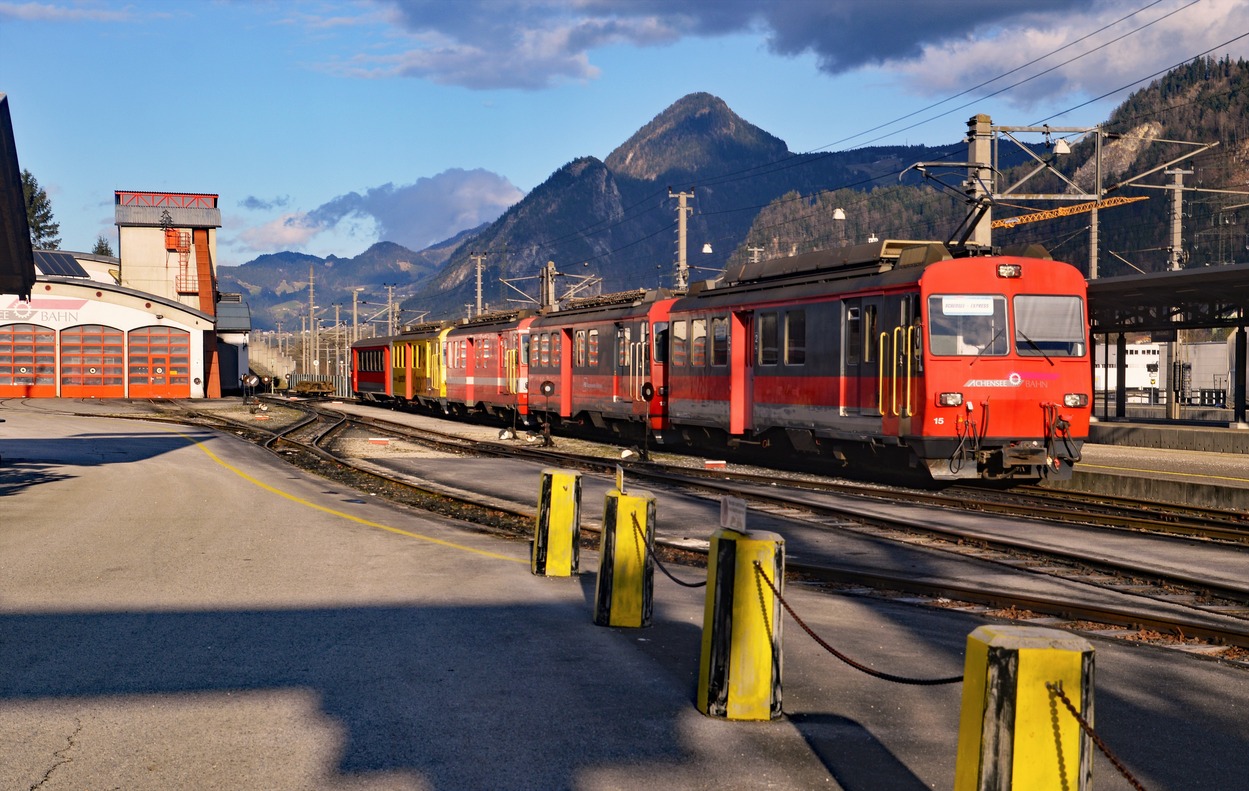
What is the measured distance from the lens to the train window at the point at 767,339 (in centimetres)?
2172

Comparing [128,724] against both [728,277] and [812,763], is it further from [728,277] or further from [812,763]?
[728,277]

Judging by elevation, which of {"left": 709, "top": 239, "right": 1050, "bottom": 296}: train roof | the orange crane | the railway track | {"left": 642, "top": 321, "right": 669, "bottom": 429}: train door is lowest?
the railway track

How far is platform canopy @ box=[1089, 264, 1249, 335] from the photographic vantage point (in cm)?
2680

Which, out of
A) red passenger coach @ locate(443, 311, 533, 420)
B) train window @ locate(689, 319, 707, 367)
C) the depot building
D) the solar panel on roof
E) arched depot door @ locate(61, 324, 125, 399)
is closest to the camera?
train window @ locate(689, 319, 707, 367)

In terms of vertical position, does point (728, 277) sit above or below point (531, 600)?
above

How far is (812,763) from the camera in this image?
5586mm

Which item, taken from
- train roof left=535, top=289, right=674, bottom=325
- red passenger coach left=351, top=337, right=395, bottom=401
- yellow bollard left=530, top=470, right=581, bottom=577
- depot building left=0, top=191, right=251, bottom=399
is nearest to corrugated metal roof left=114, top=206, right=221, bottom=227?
depot building left=0, top=191, right=251, bottom=399

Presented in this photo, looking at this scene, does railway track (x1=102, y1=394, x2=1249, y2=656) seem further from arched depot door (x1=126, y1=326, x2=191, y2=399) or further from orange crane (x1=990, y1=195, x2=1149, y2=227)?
arched depot door (x1=126, y1=326, x2=191, y2=399)

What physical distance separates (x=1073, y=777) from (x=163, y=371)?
58504 millimetres

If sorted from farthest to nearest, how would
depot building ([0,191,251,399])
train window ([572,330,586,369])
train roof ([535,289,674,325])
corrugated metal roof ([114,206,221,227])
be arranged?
corrugated metal roof ([114,206,221,227])
depot building ([0,191,251,399])
train window ([572,330,586,369])
train roof ([535,289,674,325])

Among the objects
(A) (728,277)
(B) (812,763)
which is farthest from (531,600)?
(A) (728,277)

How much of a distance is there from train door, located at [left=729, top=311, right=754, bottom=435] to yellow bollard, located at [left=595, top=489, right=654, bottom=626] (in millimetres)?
14462

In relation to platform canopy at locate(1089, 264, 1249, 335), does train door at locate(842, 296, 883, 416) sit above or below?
below

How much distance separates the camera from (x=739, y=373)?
23.0 metres
